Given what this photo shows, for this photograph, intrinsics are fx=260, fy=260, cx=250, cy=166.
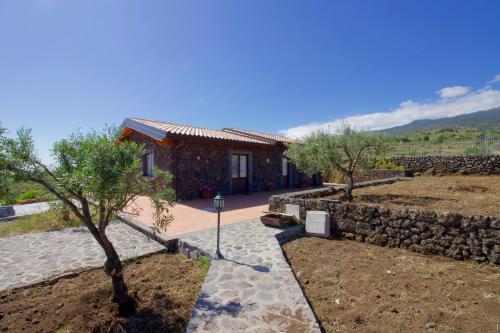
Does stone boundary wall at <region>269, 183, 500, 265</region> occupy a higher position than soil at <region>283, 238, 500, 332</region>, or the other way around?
stone boundary wall at <region>269, 183, 500, 265</region>

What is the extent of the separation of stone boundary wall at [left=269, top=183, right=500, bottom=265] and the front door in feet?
23.4

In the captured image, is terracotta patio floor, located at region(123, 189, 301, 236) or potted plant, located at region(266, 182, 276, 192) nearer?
terracotta patio floor, located at region(123, 189, 301, 236)

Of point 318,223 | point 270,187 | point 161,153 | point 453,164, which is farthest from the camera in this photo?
point 453,164

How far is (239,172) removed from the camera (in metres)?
13.8

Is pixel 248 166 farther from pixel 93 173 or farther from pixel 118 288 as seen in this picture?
pixel 93 173

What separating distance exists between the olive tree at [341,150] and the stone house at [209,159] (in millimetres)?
4541

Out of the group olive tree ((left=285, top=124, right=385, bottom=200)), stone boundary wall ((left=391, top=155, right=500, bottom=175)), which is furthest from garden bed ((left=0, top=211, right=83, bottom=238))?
stone boundary wall ((left=391, top=155, right=500, bottom=175))

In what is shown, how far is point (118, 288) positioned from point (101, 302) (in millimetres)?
357

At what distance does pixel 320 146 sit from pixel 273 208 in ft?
8.64

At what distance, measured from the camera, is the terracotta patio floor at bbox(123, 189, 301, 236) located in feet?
23.2

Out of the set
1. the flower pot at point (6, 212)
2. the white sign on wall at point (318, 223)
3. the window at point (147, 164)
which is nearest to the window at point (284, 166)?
the window at point (147, 164)

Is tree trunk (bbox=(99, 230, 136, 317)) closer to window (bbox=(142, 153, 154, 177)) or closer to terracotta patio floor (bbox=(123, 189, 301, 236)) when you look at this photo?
terracotta patio floor (bbox=(123, 189, 301, 236))

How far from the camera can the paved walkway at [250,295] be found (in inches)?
115

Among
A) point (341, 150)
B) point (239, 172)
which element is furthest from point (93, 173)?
point (239, 172)
